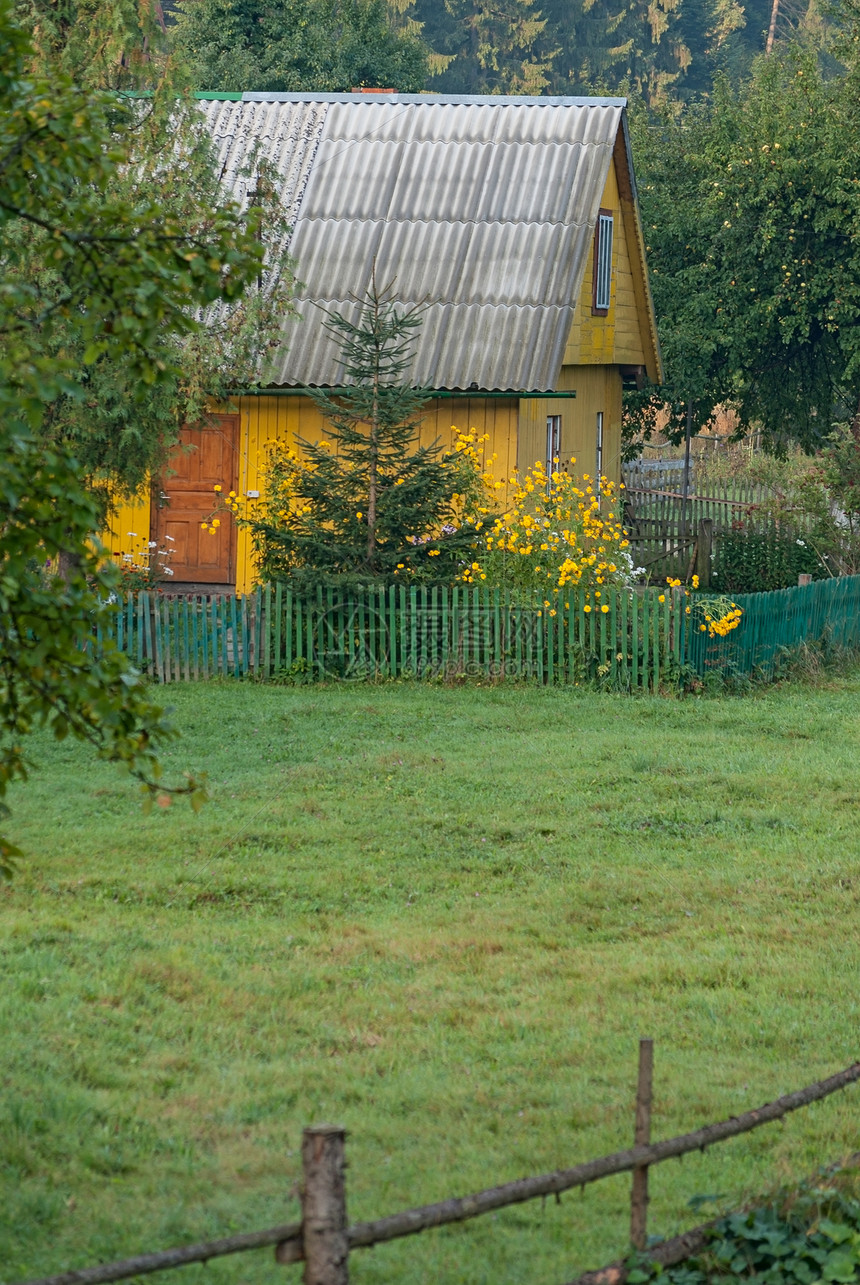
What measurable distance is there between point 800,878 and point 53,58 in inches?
444

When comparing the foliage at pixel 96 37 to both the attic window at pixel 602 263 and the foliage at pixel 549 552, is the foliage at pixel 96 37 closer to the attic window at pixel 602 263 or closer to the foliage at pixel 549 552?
the foliage at pixel 549 552

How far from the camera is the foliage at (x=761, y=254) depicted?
84.3 ft

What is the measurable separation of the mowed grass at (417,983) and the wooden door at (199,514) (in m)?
7.44

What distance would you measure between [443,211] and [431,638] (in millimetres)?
7436

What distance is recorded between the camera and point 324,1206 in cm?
402

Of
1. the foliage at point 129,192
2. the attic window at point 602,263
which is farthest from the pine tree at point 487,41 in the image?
the foliage at point 129,192

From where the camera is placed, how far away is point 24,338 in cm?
551

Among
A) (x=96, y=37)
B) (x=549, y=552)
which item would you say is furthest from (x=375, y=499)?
(x=96, y=37)

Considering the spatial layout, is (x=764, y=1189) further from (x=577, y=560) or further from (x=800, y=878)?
(x=577, y=560)

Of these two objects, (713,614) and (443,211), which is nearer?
(713,614)

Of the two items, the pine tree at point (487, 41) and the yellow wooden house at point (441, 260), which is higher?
the pine tree at point (487, 41)

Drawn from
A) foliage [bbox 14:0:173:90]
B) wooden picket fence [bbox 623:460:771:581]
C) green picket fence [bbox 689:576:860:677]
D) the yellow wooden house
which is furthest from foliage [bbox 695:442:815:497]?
foliage [bbox 14:0:173:90]

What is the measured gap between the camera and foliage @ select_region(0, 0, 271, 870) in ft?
14.5

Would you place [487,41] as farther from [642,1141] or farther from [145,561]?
[642,1141]
